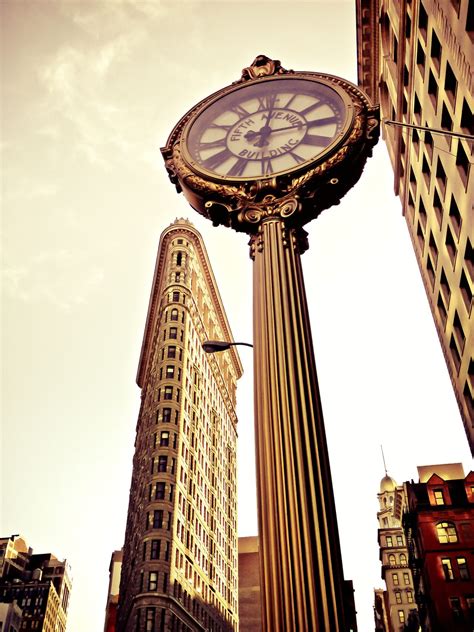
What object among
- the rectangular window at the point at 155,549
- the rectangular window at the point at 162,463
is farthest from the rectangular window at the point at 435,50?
the rectangular window at the point at 155,549

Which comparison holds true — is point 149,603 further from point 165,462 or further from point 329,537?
point 329,537

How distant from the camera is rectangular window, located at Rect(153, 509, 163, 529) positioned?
5788 centimetres

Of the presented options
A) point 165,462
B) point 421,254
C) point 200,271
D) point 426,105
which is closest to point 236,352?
point 200,271

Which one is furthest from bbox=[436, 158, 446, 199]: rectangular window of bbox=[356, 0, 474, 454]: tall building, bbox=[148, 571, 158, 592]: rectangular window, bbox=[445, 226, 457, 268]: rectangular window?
bbox=[148, 571, 158, 592]: rectangular window

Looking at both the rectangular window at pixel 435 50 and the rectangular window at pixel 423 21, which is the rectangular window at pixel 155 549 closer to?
the rectangular window at pixel 435 50

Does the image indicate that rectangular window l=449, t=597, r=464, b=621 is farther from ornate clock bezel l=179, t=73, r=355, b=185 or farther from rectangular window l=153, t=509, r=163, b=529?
ornate clock bezel l=179, t=73, r=355, b=185

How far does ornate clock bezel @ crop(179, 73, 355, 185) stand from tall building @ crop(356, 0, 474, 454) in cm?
1282

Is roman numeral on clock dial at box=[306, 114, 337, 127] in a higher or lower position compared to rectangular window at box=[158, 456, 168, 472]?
lower

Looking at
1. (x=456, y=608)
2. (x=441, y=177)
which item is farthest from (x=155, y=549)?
(x=441, y=177)

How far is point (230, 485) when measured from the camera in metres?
92.4

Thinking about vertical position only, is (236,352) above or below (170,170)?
above

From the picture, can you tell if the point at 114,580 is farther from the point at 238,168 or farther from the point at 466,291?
the point at 238,168

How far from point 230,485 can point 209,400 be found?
16475 mm

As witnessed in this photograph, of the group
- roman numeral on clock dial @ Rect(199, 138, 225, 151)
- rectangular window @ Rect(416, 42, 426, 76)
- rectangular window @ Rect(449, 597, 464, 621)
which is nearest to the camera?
roman numeral on clock dial @ Rect(199, 138, 225, 151)
